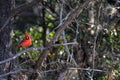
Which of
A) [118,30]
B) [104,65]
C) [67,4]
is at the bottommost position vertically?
[104,65]

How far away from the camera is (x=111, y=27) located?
700cm

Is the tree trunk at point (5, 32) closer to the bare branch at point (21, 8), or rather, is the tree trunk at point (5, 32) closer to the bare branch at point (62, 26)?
the bare branch at point (21, 8)

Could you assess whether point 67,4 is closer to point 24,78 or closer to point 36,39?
point 24,78

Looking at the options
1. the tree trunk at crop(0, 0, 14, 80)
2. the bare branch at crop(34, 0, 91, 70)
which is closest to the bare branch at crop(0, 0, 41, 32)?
the tree trunk at crop(0, 0, 14, 80)

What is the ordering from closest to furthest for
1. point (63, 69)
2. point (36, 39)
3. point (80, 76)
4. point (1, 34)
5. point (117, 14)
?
point (63, 69) < point (1, 34) < point (80, 76) < point (117, 14) < point (36, 39)

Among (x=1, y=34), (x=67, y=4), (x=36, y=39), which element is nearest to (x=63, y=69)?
(x=1, y=34)

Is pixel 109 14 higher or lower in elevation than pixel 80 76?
higher

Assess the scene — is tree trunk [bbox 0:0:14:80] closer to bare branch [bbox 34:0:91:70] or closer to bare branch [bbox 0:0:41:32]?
bare branch [bbox 0:0:41:32]

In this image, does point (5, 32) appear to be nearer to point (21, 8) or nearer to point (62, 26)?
point (21, 8)

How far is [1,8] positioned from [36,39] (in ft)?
10.2

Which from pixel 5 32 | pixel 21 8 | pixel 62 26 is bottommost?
pixel 5 32

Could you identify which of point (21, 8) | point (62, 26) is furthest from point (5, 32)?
point (62, 26)

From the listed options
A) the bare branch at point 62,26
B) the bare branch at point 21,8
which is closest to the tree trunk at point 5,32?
the bare branch at point 21,8

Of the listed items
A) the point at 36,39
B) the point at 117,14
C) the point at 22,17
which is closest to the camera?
the point at 117,14
